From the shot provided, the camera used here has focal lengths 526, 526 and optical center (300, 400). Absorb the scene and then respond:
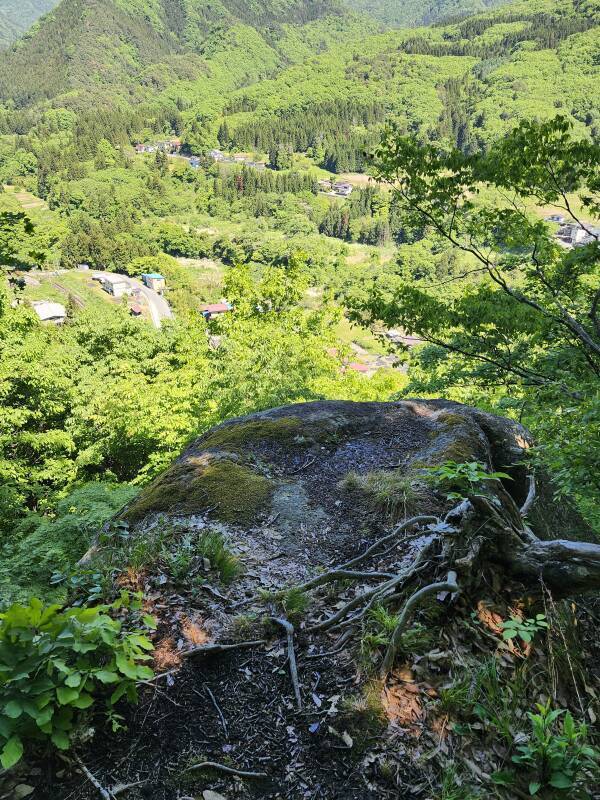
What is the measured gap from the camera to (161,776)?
2318 mm

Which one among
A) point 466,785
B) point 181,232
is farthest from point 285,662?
point 181,232

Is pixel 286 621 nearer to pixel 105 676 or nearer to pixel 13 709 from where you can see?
pixel 105 676

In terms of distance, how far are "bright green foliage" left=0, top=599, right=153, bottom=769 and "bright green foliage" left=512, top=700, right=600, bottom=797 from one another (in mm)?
1738

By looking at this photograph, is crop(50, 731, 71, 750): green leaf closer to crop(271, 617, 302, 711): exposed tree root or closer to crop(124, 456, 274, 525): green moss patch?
crop(271, 617, 302, 711): exposed tree root

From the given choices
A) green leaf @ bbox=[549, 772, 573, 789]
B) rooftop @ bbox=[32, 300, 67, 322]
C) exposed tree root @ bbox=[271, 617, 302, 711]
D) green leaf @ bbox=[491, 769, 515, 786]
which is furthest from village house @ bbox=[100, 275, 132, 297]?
green leaf @ bbox=[549, 772, 573, 789]

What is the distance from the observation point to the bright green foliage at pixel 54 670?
83.8 inches

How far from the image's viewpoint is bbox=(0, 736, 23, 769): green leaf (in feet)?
6.38

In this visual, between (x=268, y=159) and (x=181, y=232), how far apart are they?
73577 mm

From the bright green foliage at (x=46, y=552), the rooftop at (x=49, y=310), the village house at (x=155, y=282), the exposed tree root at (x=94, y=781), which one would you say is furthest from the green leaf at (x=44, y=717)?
the village house at (x=155, y=282)

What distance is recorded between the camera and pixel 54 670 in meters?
2.31

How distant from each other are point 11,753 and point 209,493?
2845 mm

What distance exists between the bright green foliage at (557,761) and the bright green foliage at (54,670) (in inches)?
68.4

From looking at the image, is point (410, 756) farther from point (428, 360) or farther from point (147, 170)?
point (147, 170)

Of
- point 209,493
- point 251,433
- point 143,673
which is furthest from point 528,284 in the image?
point 143,673
